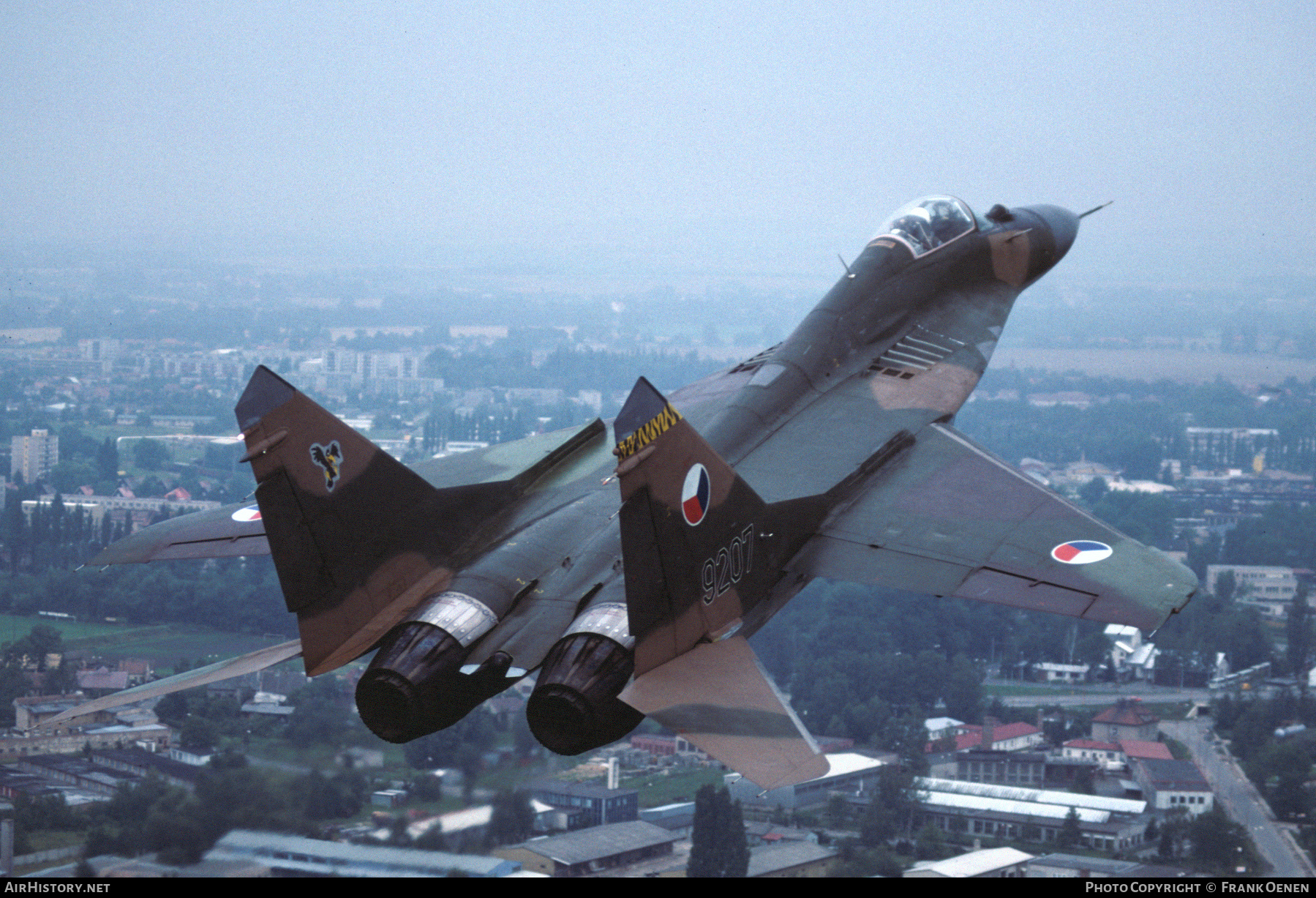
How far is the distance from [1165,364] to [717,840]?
3232 inches

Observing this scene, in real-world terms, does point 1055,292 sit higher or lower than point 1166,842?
higher

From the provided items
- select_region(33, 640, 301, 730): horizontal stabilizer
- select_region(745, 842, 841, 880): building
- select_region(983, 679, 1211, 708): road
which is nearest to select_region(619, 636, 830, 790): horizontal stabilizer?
select_region(33, 640, 301, 730): horizontal stabilizer

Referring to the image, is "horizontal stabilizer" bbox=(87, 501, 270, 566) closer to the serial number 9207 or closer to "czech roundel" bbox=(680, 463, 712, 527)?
the serial number 9207

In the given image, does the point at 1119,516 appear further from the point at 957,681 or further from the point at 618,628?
the point at 618,628

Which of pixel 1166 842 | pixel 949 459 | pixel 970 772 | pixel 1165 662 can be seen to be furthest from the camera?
pixel 1165 662

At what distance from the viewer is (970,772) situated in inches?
1188

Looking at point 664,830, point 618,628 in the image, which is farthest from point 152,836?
point 664,830

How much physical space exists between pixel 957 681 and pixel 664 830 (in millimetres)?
19460

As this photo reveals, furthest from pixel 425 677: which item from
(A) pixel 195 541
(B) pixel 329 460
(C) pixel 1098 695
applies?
(C) pixel 1098 695

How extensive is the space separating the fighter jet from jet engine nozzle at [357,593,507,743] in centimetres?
2

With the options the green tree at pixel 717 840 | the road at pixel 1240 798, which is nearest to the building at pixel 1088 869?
the road at pixel 1240 798

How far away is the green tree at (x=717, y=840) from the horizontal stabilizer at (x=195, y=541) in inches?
288

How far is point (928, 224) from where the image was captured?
22312 millimetres

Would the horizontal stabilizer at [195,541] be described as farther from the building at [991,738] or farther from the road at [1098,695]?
the road at [1098,695]
